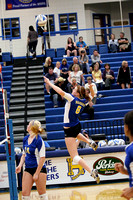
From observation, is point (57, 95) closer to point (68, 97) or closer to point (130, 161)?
point (68, 97)

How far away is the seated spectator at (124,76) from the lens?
52.0ft

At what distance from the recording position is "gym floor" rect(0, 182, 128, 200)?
9.42 m

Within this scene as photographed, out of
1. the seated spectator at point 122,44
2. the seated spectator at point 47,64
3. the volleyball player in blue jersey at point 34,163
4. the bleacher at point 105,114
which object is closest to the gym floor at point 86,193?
the volleyball player in blue jersey at point 34,163

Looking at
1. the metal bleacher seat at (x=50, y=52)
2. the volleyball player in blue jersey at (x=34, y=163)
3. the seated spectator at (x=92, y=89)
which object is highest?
the metal bleacher seat at (x=50, y=52)

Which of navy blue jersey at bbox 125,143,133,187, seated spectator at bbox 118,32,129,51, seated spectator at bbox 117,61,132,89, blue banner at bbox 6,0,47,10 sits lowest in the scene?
navy blue jersey at bbox 125,143,133,187

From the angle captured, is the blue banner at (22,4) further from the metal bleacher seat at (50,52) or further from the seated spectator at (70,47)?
the seated spectator at (70,47)

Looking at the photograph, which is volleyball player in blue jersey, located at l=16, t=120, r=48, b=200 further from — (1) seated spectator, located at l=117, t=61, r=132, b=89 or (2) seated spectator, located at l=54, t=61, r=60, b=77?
(1) seated spectator, located at l=117, t=61, r=132, b=89

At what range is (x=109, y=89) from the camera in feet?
52.8

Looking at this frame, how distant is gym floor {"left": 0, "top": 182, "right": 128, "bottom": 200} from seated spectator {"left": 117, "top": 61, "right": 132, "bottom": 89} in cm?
613

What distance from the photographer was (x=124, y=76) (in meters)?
16.0

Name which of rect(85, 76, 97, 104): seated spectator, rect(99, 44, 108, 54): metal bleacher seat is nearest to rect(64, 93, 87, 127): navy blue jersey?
rect(85, 76, 97, 104): seated spectator

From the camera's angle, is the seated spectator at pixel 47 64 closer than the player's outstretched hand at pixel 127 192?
No

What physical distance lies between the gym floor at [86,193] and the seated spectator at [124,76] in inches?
241

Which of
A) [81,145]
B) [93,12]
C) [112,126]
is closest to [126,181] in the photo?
[81,145]
